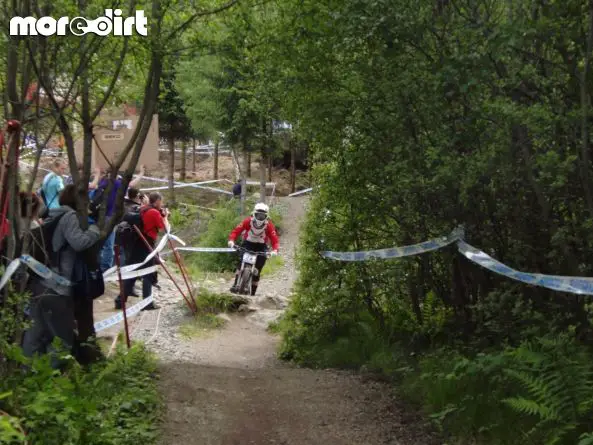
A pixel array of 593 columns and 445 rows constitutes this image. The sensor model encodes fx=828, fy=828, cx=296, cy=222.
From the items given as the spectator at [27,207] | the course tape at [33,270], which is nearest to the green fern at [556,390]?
the course tape at [33,270]

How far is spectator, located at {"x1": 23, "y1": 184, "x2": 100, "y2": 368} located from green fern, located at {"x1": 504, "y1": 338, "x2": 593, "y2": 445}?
3.90m

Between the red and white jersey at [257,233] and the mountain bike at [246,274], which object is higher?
the red and white jersey at [257,233]

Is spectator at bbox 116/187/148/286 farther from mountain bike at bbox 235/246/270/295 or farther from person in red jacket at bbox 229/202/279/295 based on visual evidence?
mountain bike at bbox 235/246/270/295

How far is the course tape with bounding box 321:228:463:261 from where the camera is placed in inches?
273

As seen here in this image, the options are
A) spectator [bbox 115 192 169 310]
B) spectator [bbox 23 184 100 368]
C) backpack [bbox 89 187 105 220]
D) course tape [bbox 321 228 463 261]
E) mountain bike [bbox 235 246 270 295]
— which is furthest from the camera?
mountain bike [bbox 235 246 270 295]

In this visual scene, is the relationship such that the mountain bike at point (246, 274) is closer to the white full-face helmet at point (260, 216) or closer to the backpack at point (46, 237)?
the white full-face helmet at point (260, 216)

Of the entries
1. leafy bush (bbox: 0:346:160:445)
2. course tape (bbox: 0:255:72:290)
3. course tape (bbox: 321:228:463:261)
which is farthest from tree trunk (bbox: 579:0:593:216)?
course tape (bbox: 0:255:72:290)

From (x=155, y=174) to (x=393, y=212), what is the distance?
29133mm

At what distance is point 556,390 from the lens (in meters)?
4.88

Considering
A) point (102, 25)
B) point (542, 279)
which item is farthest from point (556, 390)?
point (102, 25)

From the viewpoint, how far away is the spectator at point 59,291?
7172mm

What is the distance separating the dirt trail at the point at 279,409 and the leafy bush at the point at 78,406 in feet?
0.79

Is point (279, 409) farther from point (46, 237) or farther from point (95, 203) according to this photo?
point (95, 203)

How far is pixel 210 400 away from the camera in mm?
7078
